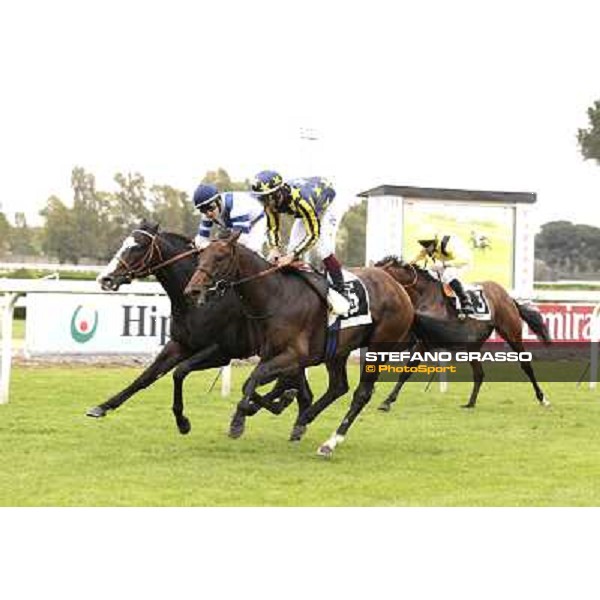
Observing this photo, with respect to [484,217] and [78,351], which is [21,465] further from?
[484,217]

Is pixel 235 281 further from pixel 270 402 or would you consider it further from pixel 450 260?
pixel 450 260

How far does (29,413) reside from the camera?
30.9 ft

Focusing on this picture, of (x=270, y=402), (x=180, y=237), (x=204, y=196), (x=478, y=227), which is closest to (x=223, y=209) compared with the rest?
(x=204, y=196)

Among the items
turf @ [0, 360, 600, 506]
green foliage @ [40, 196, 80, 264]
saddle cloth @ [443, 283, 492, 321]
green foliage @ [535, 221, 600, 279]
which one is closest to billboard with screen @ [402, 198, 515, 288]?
saddle cloth @ [443, 283, 492, 321]

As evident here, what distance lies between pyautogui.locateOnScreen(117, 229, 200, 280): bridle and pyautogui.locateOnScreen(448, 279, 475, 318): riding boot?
370 cm

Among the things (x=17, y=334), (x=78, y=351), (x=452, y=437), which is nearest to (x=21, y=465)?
(x=452, y=437)

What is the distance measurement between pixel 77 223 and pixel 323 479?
1551 inches

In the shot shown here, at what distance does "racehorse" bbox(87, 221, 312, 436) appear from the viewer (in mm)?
7895

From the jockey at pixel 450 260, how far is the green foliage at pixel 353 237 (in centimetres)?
3372

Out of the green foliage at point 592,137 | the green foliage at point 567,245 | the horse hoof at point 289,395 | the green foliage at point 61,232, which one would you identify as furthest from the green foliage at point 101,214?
the horse hoof at point 289,395

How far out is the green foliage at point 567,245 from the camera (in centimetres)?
6394

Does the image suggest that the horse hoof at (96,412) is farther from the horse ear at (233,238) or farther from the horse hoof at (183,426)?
the horse ear at (233,238)

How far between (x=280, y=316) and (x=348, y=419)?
871 mm

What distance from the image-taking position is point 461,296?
11.1 meters
